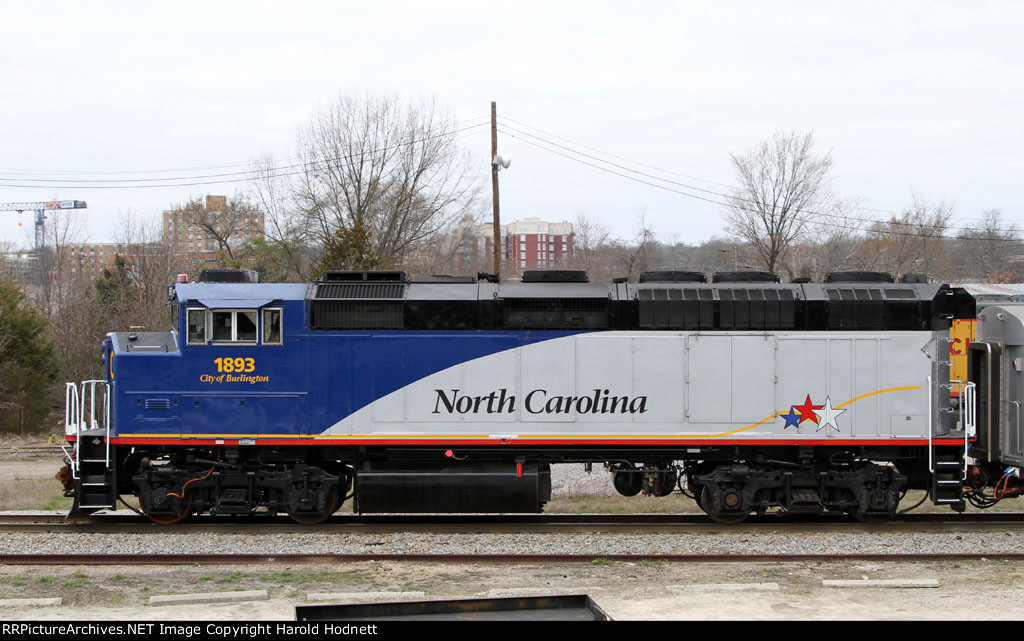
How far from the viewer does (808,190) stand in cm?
3841

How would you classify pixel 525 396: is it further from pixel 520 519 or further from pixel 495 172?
pixel 495 172

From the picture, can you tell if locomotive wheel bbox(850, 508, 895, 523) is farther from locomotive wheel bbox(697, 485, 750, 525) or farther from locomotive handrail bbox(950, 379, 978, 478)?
locomotive wheel bbox(697, 485, 750, 525)

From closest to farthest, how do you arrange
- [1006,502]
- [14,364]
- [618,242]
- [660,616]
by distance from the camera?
[660,616] → [1006,502] → [14,364] → [618,242]

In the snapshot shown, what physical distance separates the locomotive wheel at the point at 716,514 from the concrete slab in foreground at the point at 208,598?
6.69m

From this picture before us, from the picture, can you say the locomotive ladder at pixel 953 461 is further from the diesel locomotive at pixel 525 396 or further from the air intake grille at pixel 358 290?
the air intake grille at pixel 358 290

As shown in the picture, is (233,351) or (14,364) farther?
(14,364)

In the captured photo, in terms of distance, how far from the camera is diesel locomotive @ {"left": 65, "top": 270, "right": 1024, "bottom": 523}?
12.2 m

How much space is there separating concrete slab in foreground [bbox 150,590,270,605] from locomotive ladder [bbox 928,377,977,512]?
9492 mm

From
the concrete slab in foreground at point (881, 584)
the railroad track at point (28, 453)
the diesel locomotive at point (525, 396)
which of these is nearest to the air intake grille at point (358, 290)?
the diesel locomotive at point (525, 396)

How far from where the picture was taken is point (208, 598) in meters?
8.66
